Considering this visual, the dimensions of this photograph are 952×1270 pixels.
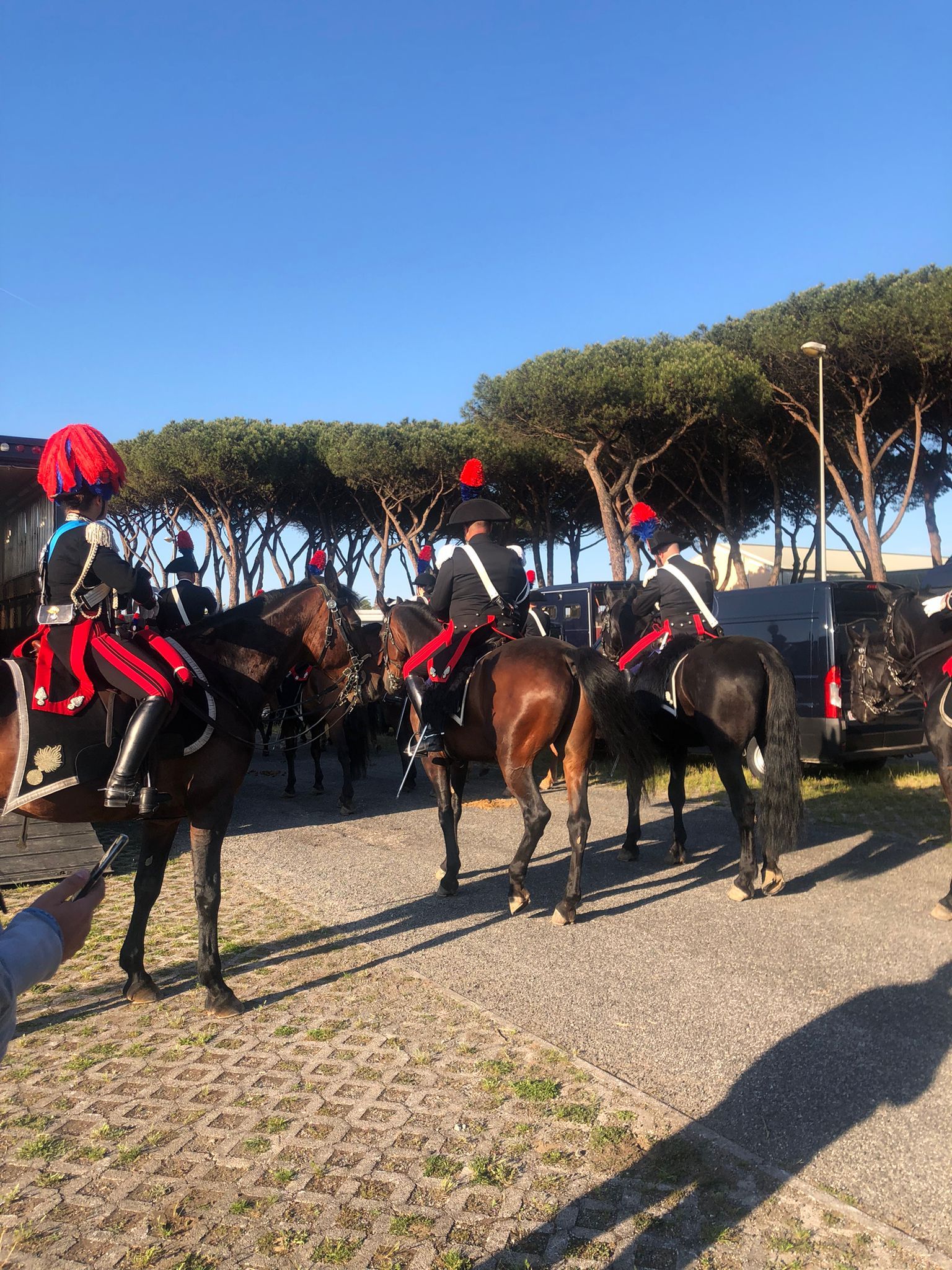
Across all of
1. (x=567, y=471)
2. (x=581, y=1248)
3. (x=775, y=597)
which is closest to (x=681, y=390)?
(x=567, y=471)

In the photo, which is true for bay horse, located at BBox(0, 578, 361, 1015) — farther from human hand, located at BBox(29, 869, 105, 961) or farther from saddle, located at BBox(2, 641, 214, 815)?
human hand, located at BBox(29, 869, 105, 961)

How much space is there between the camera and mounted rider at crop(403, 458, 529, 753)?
257 inches

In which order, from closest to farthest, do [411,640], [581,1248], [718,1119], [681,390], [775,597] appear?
[581,1248] → [718,1119] → [411,640] → [775,597] → [681,390]

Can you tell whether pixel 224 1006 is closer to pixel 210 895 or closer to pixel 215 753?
pixel 210 895

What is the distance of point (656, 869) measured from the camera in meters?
7.61

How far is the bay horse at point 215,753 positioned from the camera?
4465 mm

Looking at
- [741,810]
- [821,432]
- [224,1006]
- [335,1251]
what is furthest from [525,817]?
[821,432]

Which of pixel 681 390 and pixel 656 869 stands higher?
pixel 681 390

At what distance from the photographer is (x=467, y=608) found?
264 inches

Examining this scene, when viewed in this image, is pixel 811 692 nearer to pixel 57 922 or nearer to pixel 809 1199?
Result: pixel 809 1199

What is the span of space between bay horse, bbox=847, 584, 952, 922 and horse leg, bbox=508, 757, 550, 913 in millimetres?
2805

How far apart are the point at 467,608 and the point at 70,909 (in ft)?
16.8

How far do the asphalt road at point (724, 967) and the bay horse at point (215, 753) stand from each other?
1235 mm

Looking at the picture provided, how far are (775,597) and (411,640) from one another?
6441 mm
